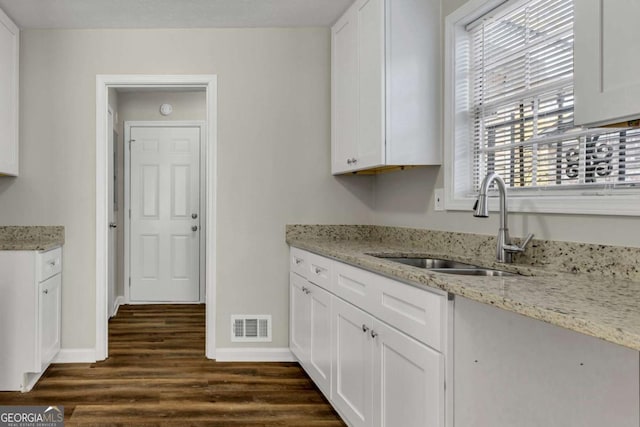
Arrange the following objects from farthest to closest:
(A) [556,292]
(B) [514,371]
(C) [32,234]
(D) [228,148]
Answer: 1. (D) [228,148]
2. (C) [32,234]
3. (B) [514,371]
4. (A) [556,292]

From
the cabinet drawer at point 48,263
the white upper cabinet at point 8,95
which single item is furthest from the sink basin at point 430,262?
the white upper cabinet at point 8,95

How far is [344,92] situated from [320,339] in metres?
1.52

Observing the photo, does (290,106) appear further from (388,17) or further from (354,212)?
(388,17)

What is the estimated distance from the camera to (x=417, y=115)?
8.34 ft

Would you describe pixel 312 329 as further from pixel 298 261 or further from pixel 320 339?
pixel 298 261

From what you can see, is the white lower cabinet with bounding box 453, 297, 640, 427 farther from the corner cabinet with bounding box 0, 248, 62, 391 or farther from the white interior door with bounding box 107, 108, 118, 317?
the white interior door with bounding box 107, 108, 118, 317

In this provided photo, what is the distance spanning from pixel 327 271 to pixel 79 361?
A: 1985mm

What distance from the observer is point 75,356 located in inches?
131

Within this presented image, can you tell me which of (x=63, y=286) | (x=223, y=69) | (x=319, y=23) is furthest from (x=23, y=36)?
(x=319, y=23)

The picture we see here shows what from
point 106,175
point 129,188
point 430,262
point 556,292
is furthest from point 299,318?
point 129,188

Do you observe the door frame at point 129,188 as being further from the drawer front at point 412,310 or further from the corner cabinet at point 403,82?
the drawer front at point 412,310

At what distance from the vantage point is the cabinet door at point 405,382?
59.7 inches

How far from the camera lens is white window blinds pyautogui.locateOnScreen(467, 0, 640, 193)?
174 cm

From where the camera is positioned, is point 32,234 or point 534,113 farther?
point 32,234
